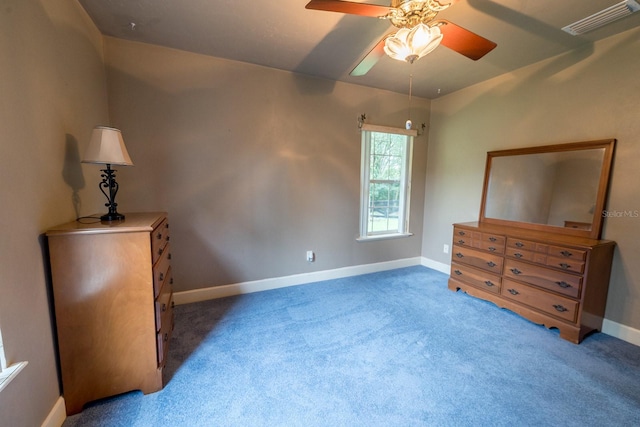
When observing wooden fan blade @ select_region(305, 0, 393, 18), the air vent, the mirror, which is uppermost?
the air vent

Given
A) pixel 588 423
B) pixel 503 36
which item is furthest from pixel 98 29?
pixel 588 423

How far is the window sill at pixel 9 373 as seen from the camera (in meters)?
0.95

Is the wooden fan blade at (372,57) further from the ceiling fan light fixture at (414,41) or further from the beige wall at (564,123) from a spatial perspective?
the beige wall at (564,123)

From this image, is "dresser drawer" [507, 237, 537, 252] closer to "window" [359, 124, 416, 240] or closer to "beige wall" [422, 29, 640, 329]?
"beige wall" [422, 29, 640, 329]

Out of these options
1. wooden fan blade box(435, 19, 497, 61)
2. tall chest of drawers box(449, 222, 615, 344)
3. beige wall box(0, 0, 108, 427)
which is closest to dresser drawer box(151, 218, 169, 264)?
beige wall box(0, 0, 108, 427)

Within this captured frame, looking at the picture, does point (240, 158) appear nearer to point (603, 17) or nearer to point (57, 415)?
point (57, 415)

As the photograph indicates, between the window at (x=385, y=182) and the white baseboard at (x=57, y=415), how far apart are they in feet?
9.85

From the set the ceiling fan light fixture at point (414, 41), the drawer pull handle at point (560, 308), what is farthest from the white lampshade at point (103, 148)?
the drawer pull handle at point (560, 308)

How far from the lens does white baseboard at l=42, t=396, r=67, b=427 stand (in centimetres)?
124

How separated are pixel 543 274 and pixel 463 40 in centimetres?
207

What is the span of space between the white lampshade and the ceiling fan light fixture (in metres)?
1.75

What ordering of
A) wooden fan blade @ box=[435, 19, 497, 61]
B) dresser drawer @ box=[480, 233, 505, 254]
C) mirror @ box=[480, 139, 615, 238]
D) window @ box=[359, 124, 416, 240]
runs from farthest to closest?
window @ box=[359, 124, 416, 240]
dresser drawer @ box=[480, 233, 505, 254]
mirror @ box=[480, 139, 615, 238]
wooden fan blade @ box=[435, 19, 497, 61]

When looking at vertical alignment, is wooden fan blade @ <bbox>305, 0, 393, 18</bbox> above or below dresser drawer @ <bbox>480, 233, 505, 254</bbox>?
above

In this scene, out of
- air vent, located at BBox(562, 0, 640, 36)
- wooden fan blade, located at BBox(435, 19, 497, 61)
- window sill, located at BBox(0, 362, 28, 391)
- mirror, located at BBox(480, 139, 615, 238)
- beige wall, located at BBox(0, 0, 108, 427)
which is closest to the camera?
window sill, located at BBox(0, 362, 28, 391)
